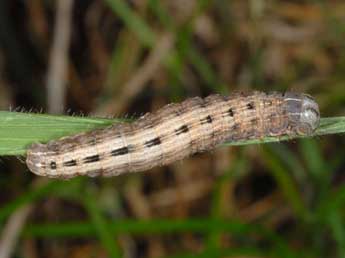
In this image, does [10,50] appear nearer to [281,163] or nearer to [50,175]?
[281,163]

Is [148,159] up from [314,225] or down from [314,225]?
down

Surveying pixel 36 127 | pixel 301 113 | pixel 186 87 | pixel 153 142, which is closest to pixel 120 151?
pixel 153 142

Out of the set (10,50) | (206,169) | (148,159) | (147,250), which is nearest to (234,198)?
(206,169)

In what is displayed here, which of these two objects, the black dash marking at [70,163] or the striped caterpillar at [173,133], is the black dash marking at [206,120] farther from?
the black dash marking at [70,163]

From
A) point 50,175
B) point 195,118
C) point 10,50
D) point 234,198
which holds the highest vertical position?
point 10,50

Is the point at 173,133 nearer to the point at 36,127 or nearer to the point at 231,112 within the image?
the point at 231,112

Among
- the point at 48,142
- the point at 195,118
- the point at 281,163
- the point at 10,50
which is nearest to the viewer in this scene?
the point at 48,142

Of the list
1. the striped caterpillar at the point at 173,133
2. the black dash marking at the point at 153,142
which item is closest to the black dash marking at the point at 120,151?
the striped caterpillar at the point at 173,133
